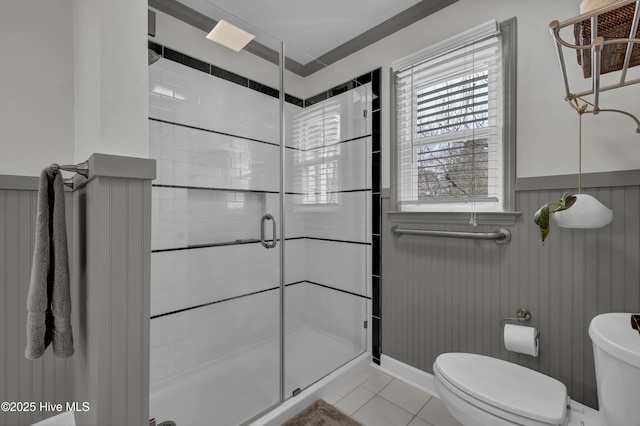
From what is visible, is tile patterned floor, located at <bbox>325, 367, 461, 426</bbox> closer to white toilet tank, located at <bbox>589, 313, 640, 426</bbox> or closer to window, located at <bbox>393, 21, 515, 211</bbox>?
white toilet tank, located at <bbox>589, 313, 640, 426</bbox>

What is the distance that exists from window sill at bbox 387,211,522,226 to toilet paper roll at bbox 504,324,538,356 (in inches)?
20.0

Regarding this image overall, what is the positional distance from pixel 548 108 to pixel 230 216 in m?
1.74

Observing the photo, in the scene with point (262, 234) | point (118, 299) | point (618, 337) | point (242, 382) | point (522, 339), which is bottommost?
point (242, 382)

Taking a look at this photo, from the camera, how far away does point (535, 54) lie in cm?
142

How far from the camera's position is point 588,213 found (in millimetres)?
1161

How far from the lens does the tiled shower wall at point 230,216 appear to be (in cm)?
161

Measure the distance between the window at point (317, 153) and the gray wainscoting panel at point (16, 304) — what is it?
50.2 inches

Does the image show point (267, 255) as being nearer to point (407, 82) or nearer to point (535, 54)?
point (407, 82)

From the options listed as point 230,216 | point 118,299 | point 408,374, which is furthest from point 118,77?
point 408,374

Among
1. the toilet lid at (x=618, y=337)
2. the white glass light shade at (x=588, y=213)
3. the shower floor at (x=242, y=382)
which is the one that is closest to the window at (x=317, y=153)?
the shower floor at (x=242, y=382)

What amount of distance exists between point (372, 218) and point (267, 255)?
809 mm

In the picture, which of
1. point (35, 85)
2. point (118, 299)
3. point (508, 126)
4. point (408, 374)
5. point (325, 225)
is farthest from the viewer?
point (325, 225)

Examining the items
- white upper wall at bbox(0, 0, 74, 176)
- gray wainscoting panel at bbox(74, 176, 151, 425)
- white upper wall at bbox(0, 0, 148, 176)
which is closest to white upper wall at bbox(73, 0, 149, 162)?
white upper wall at bbox(0, 0, 148, 176)

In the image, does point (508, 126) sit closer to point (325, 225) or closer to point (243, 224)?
point (325, 225)
